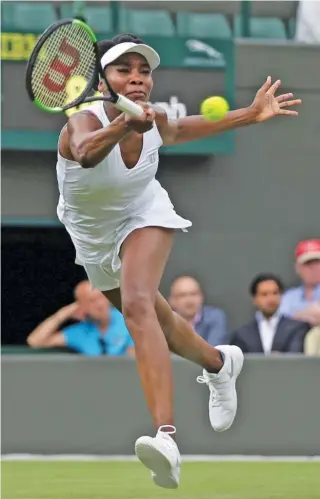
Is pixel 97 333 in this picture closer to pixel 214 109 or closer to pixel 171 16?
pixel 171 16

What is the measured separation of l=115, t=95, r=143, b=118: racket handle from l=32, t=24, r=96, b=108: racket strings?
17.6 inches

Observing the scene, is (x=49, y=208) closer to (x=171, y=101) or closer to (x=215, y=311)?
(x=171, y=101)

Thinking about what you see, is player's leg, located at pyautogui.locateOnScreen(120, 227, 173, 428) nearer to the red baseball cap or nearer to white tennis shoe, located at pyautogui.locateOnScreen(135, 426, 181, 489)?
white tennis shoe, located at pyautogui.locateOnScreen(135, 426, 181, 489)

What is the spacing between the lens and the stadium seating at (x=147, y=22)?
1332 centimetres

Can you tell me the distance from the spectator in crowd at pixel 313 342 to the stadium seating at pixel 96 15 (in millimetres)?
4161

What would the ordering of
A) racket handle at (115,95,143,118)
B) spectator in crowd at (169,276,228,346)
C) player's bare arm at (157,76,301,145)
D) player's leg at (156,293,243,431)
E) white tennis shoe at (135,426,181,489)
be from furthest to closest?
spectator in crowd at (169,276,228,346) < player's leg at (156,293,243,431) < player's bare arm at (157,76,301,145) < white tennis shoe at (135,426,181,489) < racket handle at (115,95,143,118)

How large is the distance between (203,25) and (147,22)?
1.94 ft

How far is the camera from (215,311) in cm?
1126

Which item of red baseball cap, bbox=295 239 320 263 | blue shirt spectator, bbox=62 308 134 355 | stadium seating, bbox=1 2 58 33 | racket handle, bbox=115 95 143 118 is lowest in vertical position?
blue shirt spectator, bbox=62 308 134 355

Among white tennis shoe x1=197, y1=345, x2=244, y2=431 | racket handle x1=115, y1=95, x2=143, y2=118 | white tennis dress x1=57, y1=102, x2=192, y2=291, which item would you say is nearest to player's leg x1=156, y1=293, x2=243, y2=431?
white tennis shoe x1=197, y1=345, x2=244, y2=431

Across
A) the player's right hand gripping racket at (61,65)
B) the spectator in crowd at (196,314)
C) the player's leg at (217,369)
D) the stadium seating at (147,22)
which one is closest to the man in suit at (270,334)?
the spectator in crowd at (196,314)

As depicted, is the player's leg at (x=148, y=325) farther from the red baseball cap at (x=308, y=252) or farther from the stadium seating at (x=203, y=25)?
the stadium seating at (x=203, y=25)

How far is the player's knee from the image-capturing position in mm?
6492
